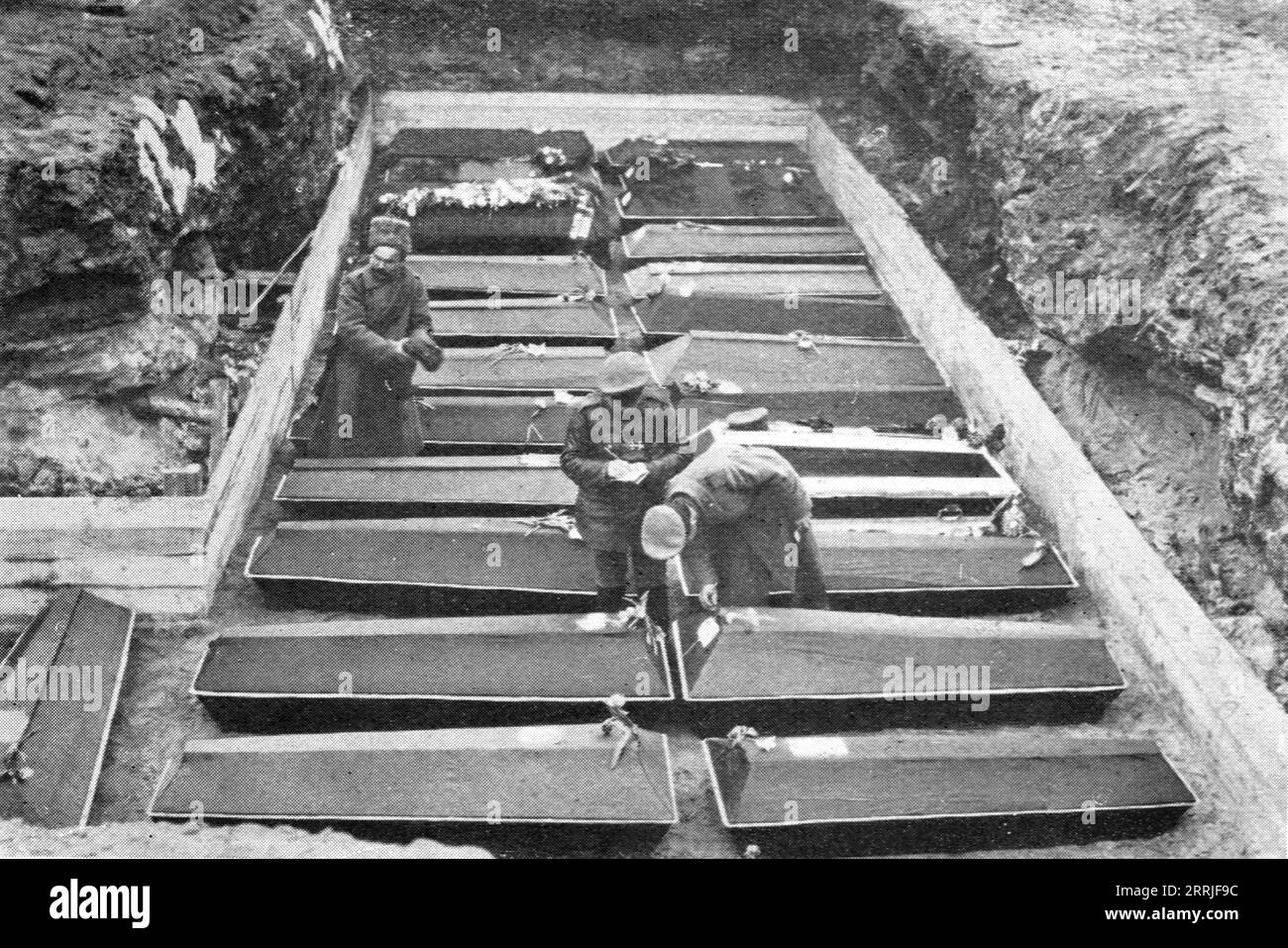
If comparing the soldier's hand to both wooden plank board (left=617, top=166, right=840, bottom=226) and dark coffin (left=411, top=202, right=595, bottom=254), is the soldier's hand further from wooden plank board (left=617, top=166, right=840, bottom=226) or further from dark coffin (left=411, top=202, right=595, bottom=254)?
wooden plank board (left=617, top=166, right=840, bottom=226)

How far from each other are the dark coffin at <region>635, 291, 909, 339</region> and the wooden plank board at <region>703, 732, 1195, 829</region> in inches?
154

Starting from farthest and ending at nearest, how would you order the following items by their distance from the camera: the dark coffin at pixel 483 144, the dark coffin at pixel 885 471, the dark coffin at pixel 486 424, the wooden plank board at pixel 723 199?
the dark coffin at pixel 483 144 < the wooden plank board at pixel 723 199 < the dark coffin at pixel 486 424 < the dark coffin at pixel 885 471

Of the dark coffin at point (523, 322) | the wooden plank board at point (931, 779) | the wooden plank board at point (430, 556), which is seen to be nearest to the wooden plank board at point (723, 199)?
the dark coffin at point (523, 322)

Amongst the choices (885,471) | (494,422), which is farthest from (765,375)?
(494,422)

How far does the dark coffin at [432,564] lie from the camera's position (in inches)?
222

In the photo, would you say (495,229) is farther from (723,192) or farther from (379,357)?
(379,357)

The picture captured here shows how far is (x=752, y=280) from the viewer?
8.59m

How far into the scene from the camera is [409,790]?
4.48m

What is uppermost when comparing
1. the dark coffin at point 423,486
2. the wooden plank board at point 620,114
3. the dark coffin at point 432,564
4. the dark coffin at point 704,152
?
the wooden plank board at point 620,114

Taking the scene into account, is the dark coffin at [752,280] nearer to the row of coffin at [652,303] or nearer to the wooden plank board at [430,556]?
the row of coffin at [652,303]

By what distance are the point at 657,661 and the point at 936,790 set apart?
1324mm

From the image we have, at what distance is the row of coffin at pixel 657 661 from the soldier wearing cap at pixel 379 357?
19 cm

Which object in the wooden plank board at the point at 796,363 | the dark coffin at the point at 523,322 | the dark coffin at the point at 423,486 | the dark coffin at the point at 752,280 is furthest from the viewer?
the dark coffin at the point at 752,280

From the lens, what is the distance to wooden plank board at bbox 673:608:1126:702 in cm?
497
